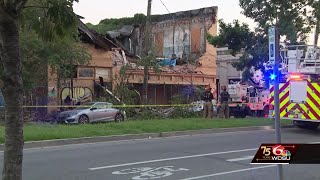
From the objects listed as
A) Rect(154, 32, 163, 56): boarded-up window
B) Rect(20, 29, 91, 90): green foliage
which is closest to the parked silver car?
Rect(20, 29, 91, 90): green foliage

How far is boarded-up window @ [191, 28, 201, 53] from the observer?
42406mm

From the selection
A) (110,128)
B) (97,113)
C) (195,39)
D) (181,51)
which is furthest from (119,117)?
(181,51)

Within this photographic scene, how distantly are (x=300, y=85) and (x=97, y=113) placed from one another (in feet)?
34.8

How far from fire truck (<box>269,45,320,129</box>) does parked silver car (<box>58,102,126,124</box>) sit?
940 cm

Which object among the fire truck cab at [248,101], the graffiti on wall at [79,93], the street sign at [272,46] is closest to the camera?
the street sign at [272,46]

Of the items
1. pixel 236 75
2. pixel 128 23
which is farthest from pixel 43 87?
pixel 236 75

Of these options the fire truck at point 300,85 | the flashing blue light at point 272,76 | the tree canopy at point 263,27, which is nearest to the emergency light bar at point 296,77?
the fire truck at point 300,85

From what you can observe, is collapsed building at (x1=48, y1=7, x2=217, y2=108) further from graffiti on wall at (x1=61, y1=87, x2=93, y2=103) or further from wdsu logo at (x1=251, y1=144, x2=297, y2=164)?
wdsu logo at (x1=251, y1=144, x2=297, y2=164)

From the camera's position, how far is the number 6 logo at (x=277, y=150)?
15.5 ft

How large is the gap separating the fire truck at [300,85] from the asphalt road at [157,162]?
7.77 ft

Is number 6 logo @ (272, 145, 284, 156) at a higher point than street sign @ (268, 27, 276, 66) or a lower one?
lower

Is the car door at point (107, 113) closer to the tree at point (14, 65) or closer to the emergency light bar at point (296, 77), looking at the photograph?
the emergency light bar at point (296, 77)

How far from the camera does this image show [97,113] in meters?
24.1

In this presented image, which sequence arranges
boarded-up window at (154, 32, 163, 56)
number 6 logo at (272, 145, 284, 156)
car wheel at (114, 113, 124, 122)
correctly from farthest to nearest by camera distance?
boarded-up window at (154, 32, 163, 56) < car wheel at (114, 113, 124, 122) < number 6 logo at (272, 145, 284, 156)
